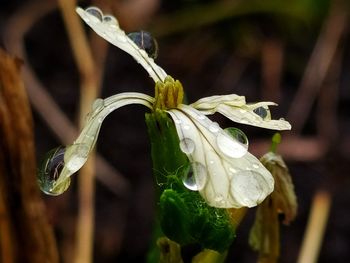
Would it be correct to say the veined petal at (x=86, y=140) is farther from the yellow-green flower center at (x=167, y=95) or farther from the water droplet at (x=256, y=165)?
the water droplet at (x=256, y=165)

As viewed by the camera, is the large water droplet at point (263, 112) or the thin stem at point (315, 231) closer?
the large water droplet at point (263, 112)

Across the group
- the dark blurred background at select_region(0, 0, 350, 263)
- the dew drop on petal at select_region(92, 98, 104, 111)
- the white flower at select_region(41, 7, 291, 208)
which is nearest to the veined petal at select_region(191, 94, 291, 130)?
the white flower at select_region(41, 7, 291, 208)

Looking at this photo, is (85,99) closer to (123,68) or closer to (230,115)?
(123,68)

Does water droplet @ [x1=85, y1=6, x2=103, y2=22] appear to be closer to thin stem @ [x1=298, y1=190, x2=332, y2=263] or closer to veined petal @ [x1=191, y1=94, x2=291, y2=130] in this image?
veined petal @ [x1=191, y1=94, x2=291, y2=130]

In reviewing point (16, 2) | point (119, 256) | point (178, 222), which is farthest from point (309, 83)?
point (178, 222)

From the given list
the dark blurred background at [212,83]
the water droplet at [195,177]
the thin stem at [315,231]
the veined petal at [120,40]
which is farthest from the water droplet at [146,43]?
the dark blurred background at [212,83]
